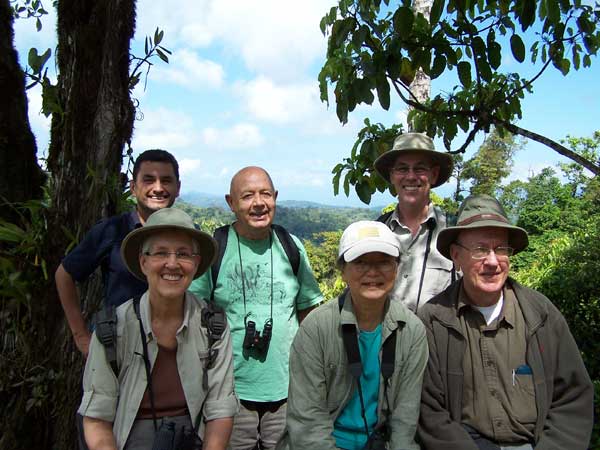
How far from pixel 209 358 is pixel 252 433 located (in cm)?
63

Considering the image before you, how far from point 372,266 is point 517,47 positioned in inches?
64.1

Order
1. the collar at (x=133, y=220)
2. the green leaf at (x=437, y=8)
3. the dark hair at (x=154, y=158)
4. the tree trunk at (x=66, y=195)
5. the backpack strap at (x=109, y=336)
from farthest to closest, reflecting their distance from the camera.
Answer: the tree trunk at (x=66, y=195), the dark hair at (x=154, y=158), the collar at (x=133, y=220), the green leaf at (x=437, y=8), the backpack strap at (x=109, y=336)

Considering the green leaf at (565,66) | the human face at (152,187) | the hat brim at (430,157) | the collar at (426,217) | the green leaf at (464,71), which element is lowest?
the collar at (426,217)

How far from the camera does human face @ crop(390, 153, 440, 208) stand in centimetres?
295

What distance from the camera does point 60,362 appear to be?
377cm

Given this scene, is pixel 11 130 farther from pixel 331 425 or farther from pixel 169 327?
pixel 331 425

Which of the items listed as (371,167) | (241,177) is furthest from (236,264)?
(371,167)

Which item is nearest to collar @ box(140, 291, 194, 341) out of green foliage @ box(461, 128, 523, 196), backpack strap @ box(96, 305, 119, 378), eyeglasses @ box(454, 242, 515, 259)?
backpack strap @ box(96, 305, 119, 378)

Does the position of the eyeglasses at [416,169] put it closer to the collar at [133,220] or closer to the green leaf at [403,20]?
the green leaf at [403,20]

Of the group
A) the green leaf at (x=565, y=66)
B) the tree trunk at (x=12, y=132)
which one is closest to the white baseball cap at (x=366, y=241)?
the green leaf at (x=565, y=66)

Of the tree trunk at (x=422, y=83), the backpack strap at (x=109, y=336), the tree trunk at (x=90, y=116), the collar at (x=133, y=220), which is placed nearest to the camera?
the backpack strap at (x=109, y=336)

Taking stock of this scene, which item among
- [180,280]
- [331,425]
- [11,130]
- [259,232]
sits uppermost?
[11,130]

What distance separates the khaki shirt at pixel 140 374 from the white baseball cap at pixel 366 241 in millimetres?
719

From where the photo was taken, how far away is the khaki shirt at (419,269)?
2.89 meters
